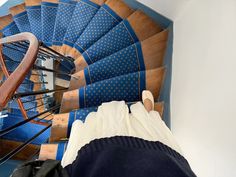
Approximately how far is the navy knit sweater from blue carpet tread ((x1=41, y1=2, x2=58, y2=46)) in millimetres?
2034

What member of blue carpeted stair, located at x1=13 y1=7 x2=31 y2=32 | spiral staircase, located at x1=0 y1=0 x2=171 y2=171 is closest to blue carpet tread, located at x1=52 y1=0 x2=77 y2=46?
spiral staircase, located at x1=0 y1=0 x2=171 y2=171

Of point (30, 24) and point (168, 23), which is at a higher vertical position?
point (30, 24)

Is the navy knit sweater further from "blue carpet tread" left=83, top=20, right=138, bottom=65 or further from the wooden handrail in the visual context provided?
"blue carpet tread" left=83, top=20, right=138, bottom=65

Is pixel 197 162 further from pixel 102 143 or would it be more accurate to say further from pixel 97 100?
pixel 97 100

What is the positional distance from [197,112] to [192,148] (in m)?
0.20

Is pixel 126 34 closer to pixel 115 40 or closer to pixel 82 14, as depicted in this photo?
pixel 115 40

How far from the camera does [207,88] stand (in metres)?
1.02

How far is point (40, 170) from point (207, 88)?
0.82 metres

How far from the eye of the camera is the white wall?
818 millimetres

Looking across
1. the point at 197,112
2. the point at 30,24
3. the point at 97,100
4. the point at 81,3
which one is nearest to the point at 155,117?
the point at 197,112

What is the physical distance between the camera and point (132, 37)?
1881 mm

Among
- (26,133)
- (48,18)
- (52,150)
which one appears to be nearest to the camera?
(52,150)

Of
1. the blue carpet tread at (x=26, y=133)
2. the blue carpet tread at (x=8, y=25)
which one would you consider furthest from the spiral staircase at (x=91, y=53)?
the blue carpet tread at (x=26, y=133)

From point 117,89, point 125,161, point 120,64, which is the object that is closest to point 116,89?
point 117,89
